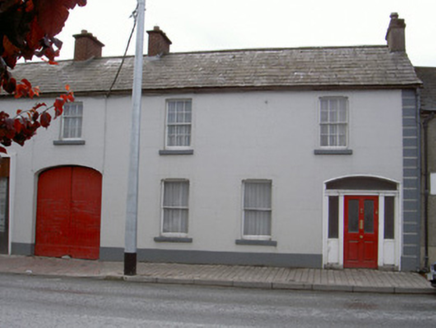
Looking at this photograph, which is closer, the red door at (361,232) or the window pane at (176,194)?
the red door at (361,232)

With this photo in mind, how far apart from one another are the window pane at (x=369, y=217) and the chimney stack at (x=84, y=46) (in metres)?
12.4

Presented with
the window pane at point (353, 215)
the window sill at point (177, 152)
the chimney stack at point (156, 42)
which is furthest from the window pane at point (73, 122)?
the window pane at point (353, 215)

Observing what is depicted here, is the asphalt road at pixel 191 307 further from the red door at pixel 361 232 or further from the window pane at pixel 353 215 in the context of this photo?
the window pane at pixel 353 215

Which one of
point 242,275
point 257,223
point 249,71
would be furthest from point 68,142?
point 242,275

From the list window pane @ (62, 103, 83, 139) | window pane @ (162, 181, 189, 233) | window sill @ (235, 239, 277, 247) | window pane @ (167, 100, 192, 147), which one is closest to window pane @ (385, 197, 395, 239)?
window sill @ (235, 239, 277, 247)

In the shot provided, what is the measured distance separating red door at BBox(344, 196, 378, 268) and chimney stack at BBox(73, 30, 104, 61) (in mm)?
11880

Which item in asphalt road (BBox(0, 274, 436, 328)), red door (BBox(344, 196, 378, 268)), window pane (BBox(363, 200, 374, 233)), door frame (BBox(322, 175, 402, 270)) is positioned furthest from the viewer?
window pane (BBox(363, 200, 374, 233))

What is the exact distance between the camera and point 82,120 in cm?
1672

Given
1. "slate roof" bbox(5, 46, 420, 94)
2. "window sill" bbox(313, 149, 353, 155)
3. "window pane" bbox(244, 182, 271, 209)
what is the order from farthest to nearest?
"window pane" bbox(244, 182, 271, 209)
"slate roof" bbox(5, 46, 420, 94)
"window sill" bbox(313, 149, 353, 155)

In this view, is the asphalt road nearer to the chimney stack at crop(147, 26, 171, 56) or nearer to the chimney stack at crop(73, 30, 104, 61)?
the chimney stack at crop(147, 26, 171, 56)

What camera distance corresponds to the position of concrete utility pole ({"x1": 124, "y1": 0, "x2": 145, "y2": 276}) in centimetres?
1279

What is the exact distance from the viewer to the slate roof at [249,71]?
49.1ft

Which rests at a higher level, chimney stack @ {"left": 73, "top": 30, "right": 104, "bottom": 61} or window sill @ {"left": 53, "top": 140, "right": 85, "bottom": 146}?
Answer: chimney stack @ {"left": 73, "top": 30, "right": 104, "bottom": 61}

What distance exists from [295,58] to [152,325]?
1165 centimetres
